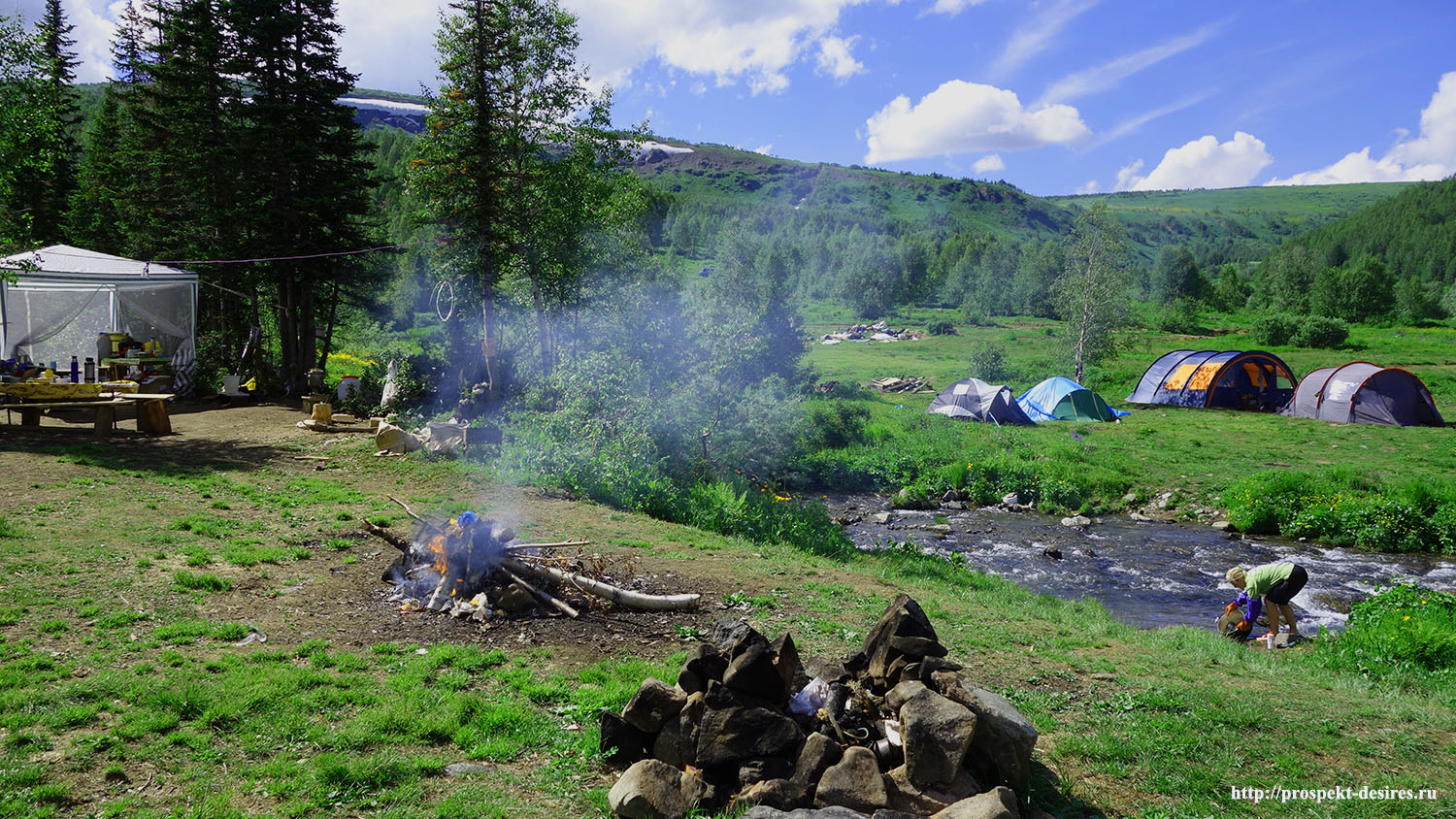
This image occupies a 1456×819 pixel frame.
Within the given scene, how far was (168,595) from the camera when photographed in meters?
7.32

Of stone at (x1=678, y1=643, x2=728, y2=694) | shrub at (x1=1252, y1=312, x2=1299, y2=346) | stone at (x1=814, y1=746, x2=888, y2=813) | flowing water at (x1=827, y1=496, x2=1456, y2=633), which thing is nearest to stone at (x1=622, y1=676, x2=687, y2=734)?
stone at (x1=678, y1=643, x2=728, y2=694)

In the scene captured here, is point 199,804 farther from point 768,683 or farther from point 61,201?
point 61,201

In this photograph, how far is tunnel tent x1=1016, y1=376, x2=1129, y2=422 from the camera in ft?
96.2

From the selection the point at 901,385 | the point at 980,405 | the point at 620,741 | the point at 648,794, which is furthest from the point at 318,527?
the point at 901,385

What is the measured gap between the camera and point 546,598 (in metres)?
7.80

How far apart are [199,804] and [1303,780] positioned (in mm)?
7101

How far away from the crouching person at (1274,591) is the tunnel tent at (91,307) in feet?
85.6

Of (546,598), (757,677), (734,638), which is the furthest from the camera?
(546,598)

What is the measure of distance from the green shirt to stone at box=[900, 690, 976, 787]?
8.04 metres

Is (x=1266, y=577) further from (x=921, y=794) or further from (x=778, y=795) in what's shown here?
(x=778, y=795)

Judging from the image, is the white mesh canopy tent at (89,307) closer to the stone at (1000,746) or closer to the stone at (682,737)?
the stone at (682,737)

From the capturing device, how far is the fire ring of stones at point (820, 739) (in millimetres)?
4520

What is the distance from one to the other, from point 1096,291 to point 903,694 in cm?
3808

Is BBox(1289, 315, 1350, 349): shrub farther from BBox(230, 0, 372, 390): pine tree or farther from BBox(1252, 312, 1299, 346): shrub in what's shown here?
BBox(230, 0, 372, 390): pine tree
